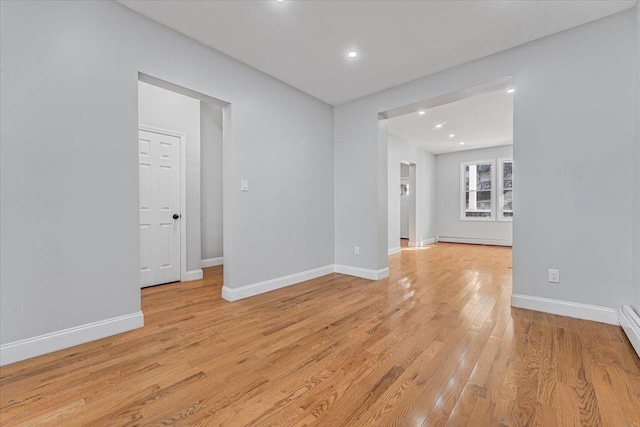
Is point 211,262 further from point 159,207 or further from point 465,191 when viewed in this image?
Result: point 465,191

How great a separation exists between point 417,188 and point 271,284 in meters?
5.41

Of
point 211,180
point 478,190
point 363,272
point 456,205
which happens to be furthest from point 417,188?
point 211,180

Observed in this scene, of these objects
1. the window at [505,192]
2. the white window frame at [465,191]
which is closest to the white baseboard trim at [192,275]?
the white window frame at [465,191]

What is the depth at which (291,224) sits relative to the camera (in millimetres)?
3768

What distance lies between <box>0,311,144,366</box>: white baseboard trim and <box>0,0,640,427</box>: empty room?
1 cm

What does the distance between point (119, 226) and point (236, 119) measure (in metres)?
1.58

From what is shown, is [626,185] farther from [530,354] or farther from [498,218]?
[498,218]

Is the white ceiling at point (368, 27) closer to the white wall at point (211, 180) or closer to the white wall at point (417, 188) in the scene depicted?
the white wall at point (211, 180)

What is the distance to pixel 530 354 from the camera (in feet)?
6.20

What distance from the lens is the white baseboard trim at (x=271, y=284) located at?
3.09 m

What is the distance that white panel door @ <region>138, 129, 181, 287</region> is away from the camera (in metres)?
3.59

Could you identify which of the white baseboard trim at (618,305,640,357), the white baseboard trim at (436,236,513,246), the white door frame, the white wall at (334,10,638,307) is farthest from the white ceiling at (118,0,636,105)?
the white baseboard trim at (436,236,513,246)

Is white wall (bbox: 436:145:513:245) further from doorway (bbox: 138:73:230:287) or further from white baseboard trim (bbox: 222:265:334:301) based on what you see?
doorway (bbox: 138:73:230:287)

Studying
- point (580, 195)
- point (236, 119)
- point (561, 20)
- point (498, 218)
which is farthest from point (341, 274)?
point (498, 218)
